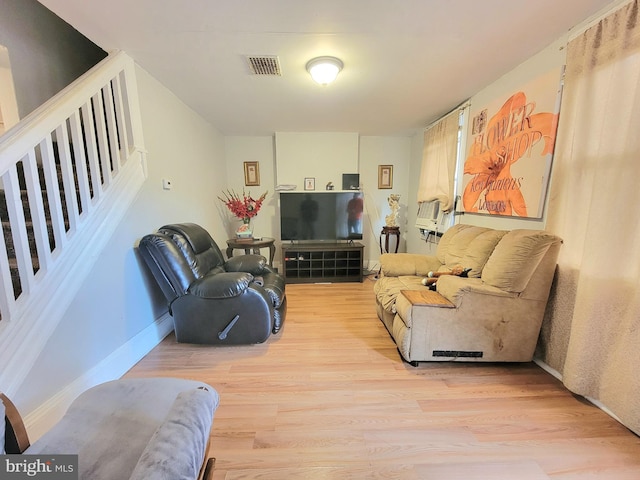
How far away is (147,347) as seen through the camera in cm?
199

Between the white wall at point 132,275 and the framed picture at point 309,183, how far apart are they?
1.49 metres

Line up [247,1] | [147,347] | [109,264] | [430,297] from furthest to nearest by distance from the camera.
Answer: [147,347]
[430,297]
[109,264]
[247,1]

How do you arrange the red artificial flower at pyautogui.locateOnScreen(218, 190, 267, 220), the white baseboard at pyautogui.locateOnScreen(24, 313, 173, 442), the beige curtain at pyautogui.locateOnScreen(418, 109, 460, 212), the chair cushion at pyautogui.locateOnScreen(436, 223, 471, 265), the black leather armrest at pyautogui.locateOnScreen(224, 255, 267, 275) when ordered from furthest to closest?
1. the red artificial flower at pyautogui.locateOnScreen(218, 190, 267, 220)
2. the beige curtain at pyautogui.locateOnScreen(418, 109, 460, 212)
3. the black leather armrest at pyautogui.locateOnScreen(224, 255, 267, 275)
4. the chair cushion at pyautogui.locateOnScreen(436, 223, 471, 265)
5. the white baseboard at pyautogui.locateOnScreen(24, 313, 173, 442)

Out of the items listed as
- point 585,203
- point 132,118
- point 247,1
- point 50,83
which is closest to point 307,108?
point 247,1

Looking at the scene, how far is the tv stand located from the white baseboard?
175 centimetres

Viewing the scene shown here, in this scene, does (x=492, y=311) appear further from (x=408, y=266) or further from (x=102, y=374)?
(x=102, y=374)

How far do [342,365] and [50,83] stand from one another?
346cm

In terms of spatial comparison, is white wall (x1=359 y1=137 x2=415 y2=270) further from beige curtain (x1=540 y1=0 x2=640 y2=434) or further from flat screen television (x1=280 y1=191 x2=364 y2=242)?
beige curtain (x1=540 y1=0 x2=640 y2=434)

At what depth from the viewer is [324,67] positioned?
1.89 meters

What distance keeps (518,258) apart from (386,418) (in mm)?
1292

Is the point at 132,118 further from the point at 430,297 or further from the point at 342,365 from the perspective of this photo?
the point at 430,297

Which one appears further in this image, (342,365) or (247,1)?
(342,365)

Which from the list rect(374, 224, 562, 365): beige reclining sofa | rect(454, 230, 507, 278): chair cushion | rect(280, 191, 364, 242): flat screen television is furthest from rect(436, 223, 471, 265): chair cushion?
rect(280, 191, 364, 242): flat screen television

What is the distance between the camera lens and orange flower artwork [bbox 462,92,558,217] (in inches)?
70.6
